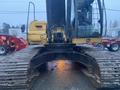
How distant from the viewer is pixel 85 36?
10.6 meters

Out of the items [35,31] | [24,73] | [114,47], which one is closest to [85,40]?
[24,73]

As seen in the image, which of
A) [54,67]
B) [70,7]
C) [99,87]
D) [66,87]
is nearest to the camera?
[99,87]

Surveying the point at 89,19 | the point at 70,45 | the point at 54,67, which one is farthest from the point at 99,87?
the point at 54,67

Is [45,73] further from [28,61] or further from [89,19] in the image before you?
[28,61]

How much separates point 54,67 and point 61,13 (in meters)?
2.86

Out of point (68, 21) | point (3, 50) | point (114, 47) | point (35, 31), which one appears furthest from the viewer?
point (114, 47)

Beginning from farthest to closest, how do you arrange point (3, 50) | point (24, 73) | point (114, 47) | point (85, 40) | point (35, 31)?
1. point (114, 47)
2. point (3, 50)
3. point (35, 31)
4. point (85, 40)
5. point (24, 73)

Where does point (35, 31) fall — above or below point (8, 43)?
above

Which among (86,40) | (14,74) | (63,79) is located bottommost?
(63,79)

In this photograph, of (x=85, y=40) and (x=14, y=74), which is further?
(x=85, y=40)

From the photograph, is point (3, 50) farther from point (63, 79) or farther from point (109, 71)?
point (109, 71)

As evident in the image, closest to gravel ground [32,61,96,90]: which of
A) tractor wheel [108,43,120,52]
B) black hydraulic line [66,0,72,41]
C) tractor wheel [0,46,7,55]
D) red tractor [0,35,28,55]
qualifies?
black hydraulic line [66,0,72,41]

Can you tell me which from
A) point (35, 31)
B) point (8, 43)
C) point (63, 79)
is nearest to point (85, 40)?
point (63, 79)

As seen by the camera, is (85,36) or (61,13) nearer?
(61,13)
